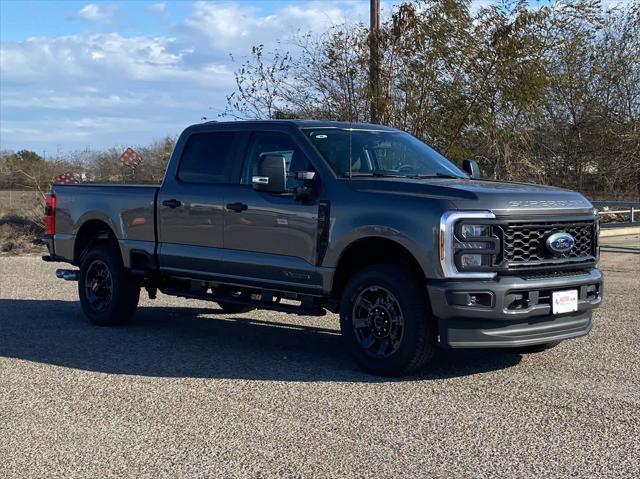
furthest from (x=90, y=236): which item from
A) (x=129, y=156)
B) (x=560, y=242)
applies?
(x=129, y=156)

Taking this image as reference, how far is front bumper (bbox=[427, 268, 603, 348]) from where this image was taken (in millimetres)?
6578

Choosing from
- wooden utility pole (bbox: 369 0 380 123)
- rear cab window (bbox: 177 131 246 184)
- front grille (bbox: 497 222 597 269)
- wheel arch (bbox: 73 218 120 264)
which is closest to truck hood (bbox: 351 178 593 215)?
front grille (bbox: 497 222 597 269)

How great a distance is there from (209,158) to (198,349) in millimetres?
1902

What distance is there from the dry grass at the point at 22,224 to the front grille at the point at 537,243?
48.6 ft

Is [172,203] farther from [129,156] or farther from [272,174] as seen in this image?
[129,156]

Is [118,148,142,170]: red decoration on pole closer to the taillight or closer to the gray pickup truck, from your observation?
the taillight

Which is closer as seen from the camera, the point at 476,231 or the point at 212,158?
the point at 476,231

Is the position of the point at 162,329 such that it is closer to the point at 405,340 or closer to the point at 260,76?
the point at 405,340

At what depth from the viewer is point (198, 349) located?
849cm

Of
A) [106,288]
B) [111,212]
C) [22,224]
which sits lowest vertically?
[22,224]

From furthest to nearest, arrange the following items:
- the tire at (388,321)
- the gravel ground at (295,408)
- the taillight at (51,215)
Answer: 1. the taillight at (51,215)
2. the tire at (388,321)
3. the gravel ground at (295,408)

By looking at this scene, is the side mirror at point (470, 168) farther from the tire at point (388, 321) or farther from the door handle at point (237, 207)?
the door handle at point (237, 207)

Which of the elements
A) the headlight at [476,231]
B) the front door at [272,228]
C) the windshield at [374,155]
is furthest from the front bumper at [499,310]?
the windshield at [374,155]

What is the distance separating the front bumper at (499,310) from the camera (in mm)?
6578
